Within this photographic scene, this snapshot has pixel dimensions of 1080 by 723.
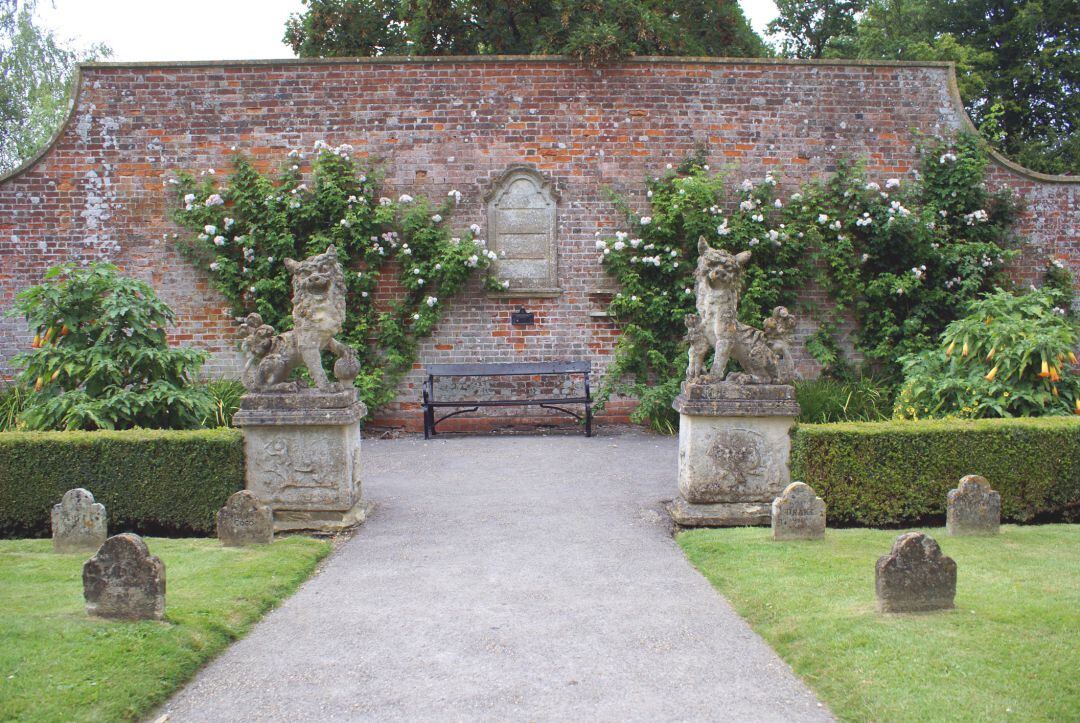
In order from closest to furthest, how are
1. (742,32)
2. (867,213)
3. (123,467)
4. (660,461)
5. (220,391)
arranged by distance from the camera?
(123,467)
(660,461)
(220,391)
(867,213)
(742,32)

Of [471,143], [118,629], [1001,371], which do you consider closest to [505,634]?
[118,629]

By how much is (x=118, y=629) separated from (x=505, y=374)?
25.3ft

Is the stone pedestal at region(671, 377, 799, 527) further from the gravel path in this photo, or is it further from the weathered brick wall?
the weathered brick wall

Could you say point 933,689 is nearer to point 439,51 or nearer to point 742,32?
point 439,51

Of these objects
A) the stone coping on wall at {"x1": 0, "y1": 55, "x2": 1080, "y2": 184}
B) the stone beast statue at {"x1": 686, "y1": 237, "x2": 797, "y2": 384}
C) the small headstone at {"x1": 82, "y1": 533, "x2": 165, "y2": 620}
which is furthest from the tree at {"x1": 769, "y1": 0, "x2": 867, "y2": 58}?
the small headstone at {"x1": 82, "y1": 533, "x2": 165, "y2": 620}

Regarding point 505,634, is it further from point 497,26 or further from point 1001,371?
point 497,26

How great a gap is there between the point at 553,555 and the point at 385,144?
25.9 feet

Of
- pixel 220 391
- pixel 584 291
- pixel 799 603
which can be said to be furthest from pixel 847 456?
pixel 220 391

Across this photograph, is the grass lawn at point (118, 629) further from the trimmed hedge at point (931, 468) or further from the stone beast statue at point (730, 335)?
the trimmed hedge at point (931, 468)

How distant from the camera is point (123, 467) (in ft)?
23.3

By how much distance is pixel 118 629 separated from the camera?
4453mm

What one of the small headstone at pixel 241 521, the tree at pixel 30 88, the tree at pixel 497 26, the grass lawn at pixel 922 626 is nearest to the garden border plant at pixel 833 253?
the tree at pixel 497 26

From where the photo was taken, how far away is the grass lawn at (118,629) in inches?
148

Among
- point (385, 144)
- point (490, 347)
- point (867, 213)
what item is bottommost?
point (490, 347)
